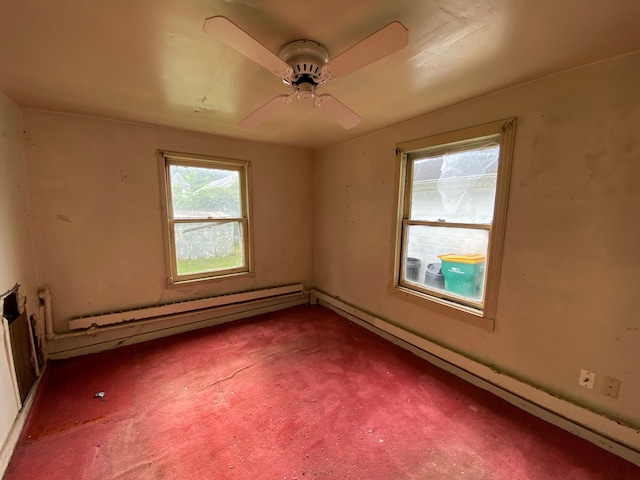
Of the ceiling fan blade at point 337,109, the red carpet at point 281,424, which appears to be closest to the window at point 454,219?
the red carpet at point 281,424

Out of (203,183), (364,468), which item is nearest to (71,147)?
(203,183)

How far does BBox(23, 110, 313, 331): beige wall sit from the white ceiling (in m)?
0.33

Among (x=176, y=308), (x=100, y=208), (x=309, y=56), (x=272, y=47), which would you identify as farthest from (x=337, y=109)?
(x=176, y=308)

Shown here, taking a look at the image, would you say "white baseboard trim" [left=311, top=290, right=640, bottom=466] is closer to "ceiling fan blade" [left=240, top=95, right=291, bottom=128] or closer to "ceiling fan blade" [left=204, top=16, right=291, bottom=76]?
"ceiling fan blade" [left=240, top=95, right=291, bottom=128]

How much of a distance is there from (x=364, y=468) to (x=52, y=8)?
2.54 meters

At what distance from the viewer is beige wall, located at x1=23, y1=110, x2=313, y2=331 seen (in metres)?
2.23

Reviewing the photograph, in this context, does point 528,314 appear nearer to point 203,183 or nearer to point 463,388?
point 463,388

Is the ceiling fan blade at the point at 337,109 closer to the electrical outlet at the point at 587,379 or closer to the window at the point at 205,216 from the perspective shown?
the window at the point at 205,216

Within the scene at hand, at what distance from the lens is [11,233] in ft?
6.03

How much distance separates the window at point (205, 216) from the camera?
2.79m

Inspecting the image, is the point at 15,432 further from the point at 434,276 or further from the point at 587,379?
the point at 587,379

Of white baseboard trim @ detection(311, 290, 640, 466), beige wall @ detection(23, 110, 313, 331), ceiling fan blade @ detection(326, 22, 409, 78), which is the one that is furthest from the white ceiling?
Result: white baseboard trim @ detection(311, 290, 640, 466)

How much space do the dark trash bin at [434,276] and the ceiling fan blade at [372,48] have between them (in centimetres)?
182

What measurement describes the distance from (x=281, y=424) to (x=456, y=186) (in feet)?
7.23
